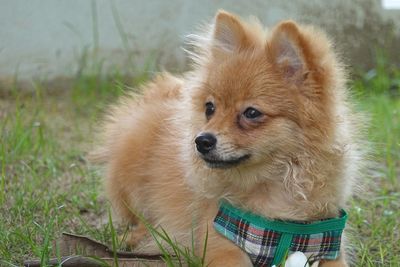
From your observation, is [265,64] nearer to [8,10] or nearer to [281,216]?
[281,216]

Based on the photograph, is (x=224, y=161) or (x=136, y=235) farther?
(x=136, y=235)

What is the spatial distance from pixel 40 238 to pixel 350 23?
465 centimetres

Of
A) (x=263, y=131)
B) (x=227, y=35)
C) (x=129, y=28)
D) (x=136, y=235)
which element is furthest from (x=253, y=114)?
(x=129, y=28)

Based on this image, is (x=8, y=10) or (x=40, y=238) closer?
(x=40, y=238)

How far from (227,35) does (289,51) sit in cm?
34

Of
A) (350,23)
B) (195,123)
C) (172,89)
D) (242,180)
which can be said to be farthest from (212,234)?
(350,23)

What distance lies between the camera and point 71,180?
4.81 m

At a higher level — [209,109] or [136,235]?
[209,109]

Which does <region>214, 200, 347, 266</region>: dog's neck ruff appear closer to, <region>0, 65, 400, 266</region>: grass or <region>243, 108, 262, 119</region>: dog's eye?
<region>0, 65, 400, 266</region>: grass

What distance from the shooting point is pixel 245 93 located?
318cm

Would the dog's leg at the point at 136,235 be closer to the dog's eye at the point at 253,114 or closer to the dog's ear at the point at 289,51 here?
the dog's eye at the point at 253,114

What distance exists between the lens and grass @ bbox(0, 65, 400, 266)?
366 centimetres

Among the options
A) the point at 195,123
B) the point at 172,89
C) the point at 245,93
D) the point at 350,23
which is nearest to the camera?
the point at 245,93

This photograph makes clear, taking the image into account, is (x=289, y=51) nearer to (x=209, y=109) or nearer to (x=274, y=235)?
(x=209, y=109)
